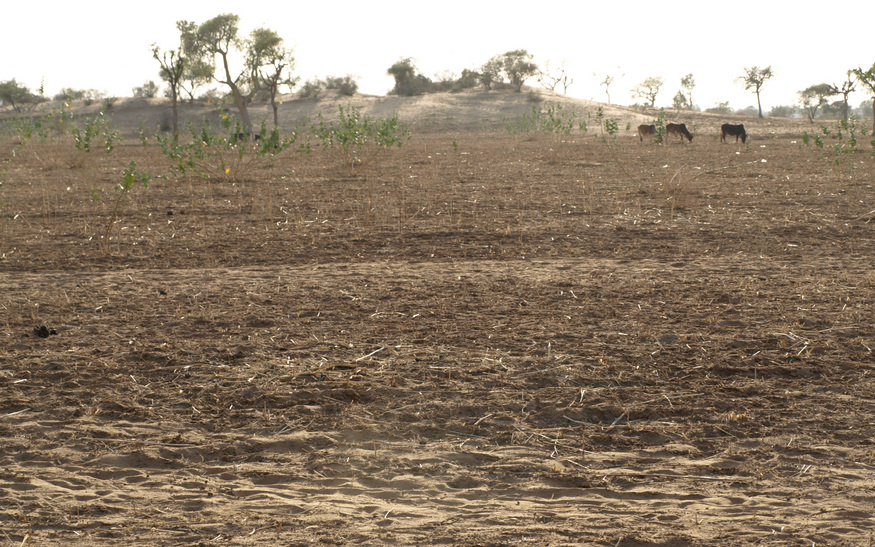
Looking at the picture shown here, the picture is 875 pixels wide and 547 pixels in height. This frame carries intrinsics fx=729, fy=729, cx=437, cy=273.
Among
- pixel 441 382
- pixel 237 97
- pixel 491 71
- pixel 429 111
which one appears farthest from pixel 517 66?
pixel 441 382

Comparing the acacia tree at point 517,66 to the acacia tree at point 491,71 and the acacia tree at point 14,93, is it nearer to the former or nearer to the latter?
the acacia tree at point 491,71

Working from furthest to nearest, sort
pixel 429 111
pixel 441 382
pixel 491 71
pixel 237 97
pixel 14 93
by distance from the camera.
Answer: pixel 491 71
pixel 14 93
pixel 429 111
pixel 237 97
pixel 441 382

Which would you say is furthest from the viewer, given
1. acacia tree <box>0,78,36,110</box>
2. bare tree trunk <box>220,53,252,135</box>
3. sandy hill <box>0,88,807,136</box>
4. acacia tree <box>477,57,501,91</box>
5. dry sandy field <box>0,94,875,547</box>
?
acacia tree <box>477,57,501,91</box>

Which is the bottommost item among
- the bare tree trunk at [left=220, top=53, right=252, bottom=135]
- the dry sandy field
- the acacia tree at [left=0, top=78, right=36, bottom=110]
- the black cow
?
the dry sandy field

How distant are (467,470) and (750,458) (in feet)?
3.73

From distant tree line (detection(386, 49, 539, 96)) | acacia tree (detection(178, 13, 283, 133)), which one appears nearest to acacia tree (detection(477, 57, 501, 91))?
distant tree line (detection(386, 49, 539, 96))

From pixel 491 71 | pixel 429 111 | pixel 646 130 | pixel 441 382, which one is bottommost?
pixel 441 382

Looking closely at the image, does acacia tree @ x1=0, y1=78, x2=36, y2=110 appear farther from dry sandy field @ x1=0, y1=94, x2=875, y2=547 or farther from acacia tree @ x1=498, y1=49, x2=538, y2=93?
dry sandy field @ x1=0, y1=94, x2=875, y2=547

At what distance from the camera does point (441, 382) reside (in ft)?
12.1

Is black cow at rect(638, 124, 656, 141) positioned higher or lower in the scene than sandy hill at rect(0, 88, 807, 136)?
lower

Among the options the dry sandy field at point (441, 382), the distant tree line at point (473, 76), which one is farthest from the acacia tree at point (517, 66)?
the dry sandy field at point (441, 382)

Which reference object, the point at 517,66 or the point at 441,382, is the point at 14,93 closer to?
the point at 517,66

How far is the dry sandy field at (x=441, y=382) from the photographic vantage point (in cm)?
258

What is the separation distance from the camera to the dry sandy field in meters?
2.58
